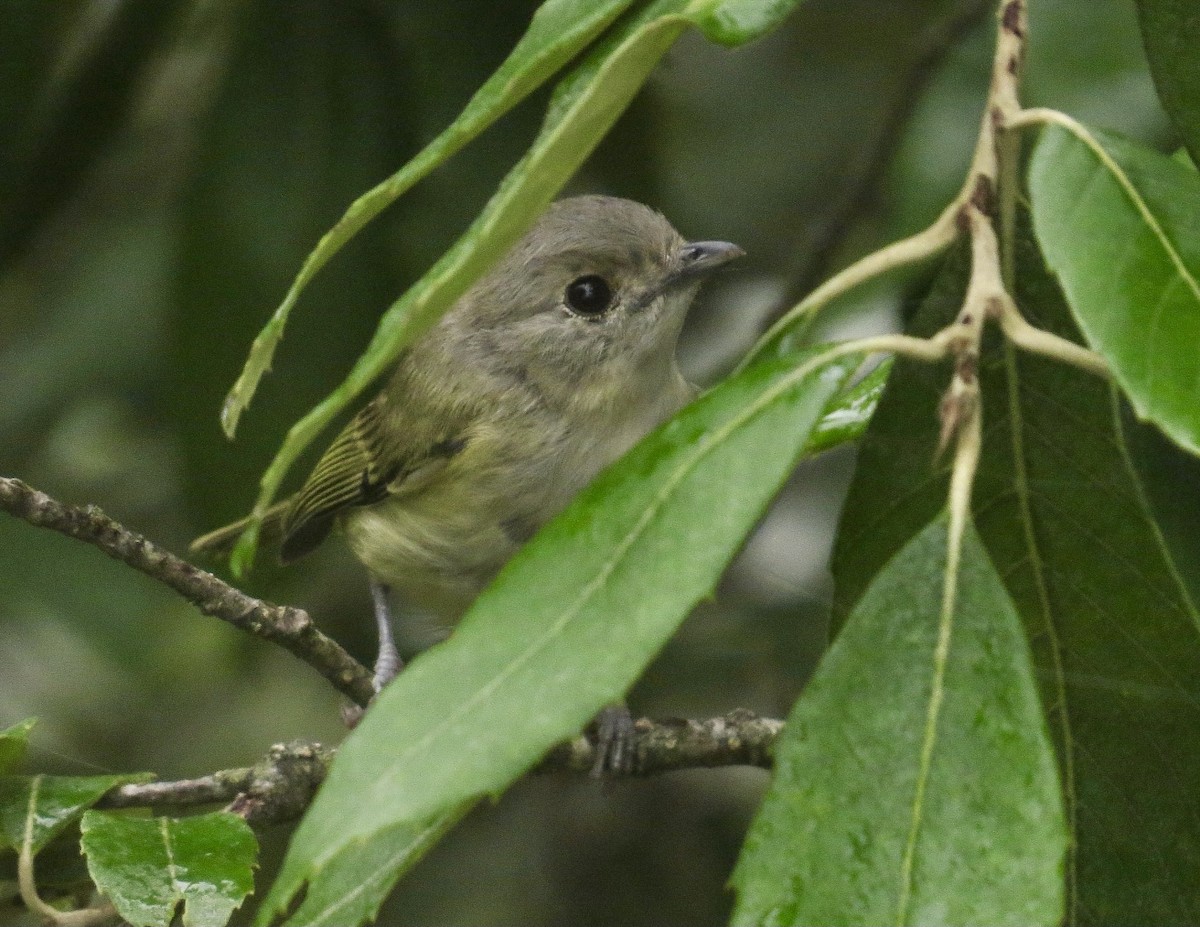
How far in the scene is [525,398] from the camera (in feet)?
11.6

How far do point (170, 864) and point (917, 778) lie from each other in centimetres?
112

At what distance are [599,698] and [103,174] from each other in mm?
3420

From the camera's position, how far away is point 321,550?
4.77m

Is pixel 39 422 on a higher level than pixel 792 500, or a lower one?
lower

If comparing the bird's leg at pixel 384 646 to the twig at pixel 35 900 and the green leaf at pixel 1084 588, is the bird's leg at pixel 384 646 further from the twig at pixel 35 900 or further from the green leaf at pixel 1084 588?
the green leaf at pixel 1084 588

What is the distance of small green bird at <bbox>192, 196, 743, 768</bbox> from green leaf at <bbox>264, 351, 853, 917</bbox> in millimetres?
1822

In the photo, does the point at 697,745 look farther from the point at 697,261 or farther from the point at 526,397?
the point at 697,261

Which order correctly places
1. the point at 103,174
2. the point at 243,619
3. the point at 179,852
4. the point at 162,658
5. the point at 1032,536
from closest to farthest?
1. the point at 1032,536
2. the point at 179,852
3. the point at 243,619
4. the point at 103,174
5. the point at 162,658

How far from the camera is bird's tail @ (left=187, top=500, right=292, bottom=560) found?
3686mm

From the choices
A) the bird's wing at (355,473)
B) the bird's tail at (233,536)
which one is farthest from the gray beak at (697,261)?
the bird's tail at (233,536)

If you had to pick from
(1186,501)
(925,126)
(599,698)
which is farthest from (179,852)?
→ (925,126)

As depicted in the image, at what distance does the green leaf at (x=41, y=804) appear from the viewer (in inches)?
87.7

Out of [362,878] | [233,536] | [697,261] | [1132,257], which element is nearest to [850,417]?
[1132,257]

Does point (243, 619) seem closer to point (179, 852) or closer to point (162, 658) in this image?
point (179, 852)
